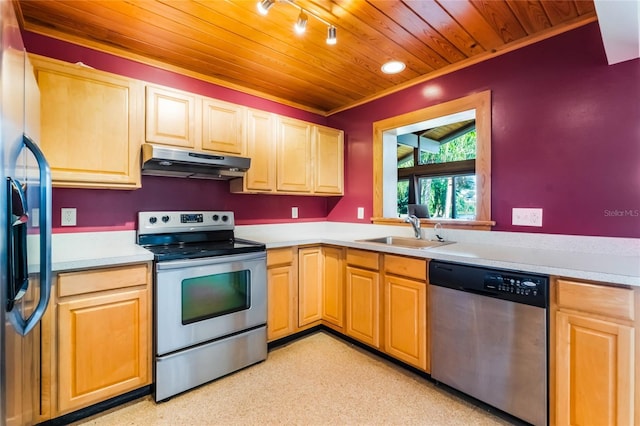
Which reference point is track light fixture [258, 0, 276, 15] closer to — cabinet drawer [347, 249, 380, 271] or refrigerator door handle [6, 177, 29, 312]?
refrigerator door handle [6, 177, 29, 312]

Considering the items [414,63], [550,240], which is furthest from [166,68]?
[550,240]

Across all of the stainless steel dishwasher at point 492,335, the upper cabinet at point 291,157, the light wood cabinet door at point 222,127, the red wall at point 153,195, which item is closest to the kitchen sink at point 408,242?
the stainless steel dishwasher at point 492,335

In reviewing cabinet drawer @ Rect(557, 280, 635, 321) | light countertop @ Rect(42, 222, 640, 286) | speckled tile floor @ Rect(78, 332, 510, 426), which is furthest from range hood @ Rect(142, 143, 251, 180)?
cabinet drawer @ Rect(557, 280, 635, 321)

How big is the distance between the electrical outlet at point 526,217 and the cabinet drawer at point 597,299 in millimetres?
673

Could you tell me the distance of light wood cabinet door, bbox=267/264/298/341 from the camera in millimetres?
2404

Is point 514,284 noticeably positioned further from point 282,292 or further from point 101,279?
point 101,279

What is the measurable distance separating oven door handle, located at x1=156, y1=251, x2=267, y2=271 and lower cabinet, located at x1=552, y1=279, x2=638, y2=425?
71.3 inches

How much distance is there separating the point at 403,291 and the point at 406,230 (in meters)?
0.74

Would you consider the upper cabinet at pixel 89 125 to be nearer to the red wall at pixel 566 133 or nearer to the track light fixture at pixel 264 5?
the track light fixture at pixel 264 5

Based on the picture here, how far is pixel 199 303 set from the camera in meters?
1.97

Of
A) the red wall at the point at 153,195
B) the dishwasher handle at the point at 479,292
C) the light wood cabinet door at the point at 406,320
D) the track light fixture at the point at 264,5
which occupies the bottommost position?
the light wood cabinet door at the point at 406,320

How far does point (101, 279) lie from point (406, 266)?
6.13ft

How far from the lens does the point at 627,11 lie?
1.31 metres

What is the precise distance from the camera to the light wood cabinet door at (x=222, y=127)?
2311 mm
